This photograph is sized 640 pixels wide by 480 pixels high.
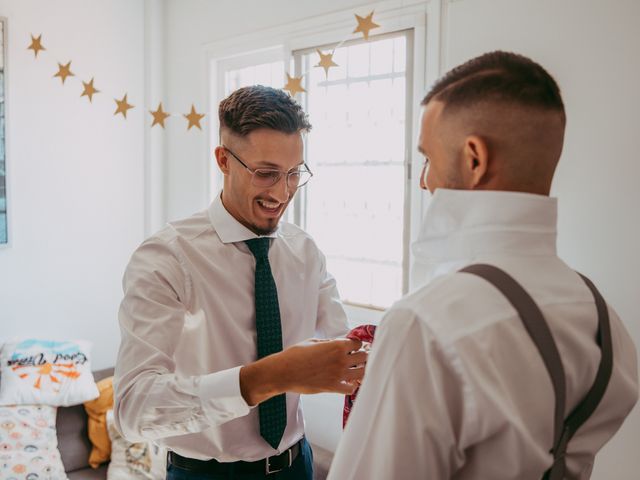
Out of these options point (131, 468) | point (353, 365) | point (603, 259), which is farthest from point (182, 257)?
point (131, 468)

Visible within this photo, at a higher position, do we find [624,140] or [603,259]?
[624,140]

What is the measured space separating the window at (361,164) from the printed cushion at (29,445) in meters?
1.62

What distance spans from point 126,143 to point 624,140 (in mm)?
2848

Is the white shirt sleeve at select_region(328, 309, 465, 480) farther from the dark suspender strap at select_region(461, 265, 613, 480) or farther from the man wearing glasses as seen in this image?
the man wearing glasses

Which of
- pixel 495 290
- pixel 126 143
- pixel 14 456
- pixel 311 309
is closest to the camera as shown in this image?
pixel 495 290

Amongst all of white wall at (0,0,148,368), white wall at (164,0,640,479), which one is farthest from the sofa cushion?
white wall at (164,0,640,479)

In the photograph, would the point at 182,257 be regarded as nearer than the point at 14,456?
Yes

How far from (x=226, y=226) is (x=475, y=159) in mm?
834

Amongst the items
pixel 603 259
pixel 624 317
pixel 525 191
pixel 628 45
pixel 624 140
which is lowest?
pixel 624 317

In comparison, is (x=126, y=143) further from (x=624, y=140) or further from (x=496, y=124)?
(x=496, y=124)

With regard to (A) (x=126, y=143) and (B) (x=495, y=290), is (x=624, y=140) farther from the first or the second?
(A) (x=126, y=143)

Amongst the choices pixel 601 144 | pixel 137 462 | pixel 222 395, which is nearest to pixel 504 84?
pixel 222 395

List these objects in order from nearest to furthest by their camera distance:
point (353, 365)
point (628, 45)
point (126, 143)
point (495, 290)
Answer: point (495, 290) < point (353, 365) < point (628, 45) < point (126, 143)

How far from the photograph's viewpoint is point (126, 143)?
3.65 m
